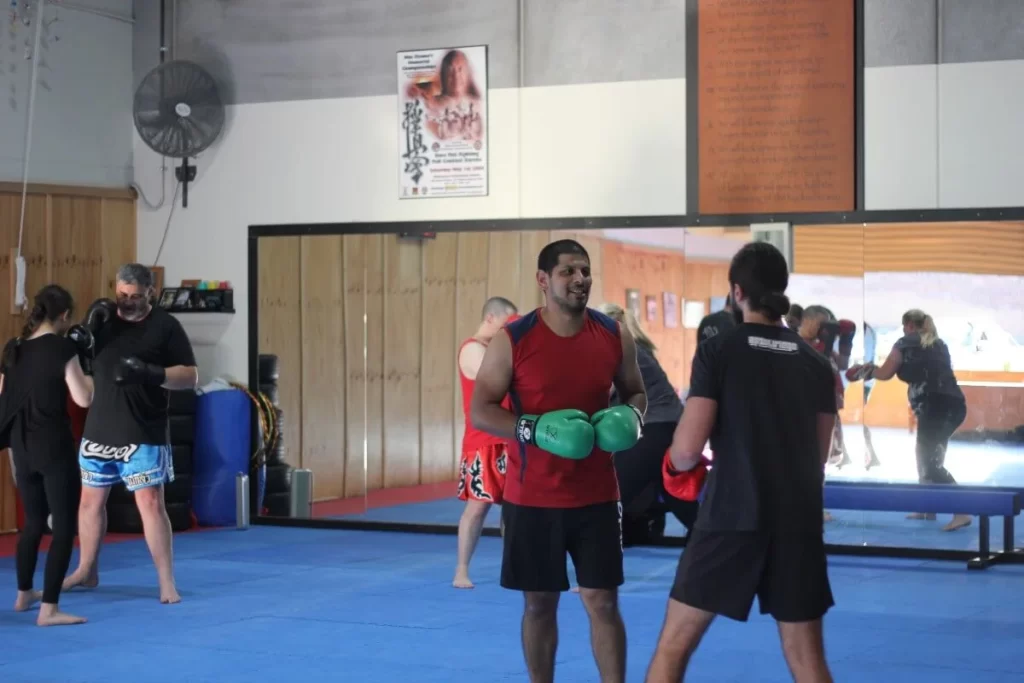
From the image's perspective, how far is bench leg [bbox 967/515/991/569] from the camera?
818cm

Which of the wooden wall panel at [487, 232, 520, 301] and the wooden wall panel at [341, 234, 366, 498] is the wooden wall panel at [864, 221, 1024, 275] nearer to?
the wooden wall panel at [487, 232, 520, 301]

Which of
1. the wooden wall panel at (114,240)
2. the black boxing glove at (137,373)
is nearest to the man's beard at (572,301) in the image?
the black boxing glove at (137,373)

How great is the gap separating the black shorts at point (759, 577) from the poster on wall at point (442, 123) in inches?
246

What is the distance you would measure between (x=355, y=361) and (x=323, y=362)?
0.85 ft

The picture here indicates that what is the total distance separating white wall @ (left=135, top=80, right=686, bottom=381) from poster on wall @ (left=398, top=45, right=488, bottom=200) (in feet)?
0.24

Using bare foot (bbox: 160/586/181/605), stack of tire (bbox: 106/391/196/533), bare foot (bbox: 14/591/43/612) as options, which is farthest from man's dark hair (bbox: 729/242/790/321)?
stack of tire (bbox: 106/391/196/533)

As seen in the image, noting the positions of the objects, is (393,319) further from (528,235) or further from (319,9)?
(319,9)

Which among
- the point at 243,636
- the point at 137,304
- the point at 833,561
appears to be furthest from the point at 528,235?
the point at 243,636

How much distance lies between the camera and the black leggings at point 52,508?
6359 mm

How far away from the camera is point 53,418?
6.42m

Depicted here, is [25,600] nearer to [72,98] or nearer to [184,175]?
[184,175]

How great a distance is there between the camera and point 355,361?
33.3 feet

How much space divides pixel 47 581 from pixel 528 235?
4.25 metres

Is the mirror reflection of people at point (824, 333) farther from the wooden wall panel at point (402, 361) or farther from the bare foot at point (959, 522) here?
the wooden wall panel at point (402, 361)
